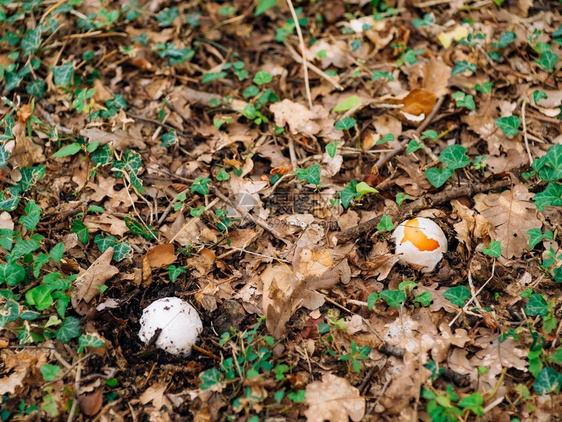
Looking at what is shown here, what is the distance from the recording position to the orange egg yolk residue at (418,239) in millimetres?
2967

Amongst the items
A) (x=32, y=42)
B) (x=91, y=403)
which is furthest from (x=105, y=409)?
(x=32, y=42)

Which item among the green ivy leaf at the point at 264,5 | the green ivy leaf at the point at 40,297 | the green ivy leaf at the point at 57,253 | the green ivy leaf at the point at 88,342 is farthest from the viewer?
the green ivy leaf at the point at 264,5

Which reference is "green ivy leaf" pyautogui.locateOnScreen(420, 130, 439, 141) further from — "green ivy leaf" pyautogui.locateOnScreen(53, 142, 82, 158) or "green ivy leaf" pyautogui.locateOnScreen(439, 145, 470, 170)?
"green ivy leaf" pyautogui.locateOnScreen(53, 142, 82, 158)

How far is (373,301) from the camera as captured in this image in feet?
9.36

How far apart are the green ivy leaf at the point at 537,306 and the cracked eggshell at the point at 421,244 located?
55cm

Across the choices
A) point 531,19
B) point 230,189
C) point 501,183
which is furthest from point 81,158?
point 531,19

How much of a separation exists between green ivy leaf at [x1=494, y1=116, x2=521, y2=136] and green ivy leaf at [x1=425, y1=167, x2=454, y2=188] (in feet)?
1.89

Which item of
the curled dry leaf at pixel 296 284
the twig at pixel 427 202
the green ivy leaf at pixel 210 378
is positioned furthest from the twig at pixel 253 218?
the green ivy leaf at pixel 210 378

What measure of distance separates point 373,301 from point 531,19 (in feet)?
10.1

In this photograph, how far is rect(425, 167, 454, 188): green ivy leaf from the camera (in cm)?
329

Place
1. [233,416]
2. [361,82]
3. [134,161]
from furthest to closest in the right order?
[361,82] → [134,161] → [233,416]

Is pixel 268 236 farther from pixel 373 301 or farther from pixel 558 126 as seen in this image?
pixel 558 126

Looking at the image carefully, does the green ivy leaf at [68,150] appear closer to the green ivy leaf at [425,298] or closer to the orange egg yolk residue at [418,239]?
the orange egg yolk residue at [418,239]

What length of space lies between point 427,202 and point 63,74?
297cm
